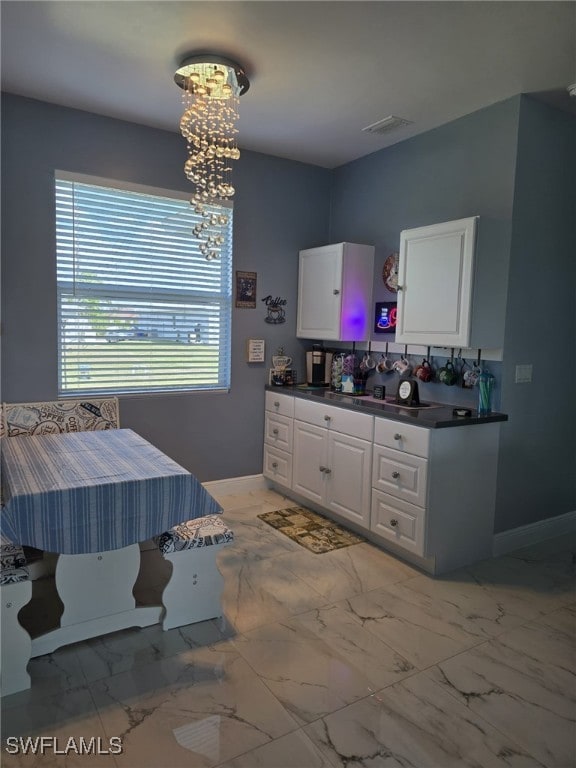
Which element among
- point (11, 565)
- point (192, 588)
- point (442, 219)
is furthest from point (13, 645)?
point (442, 219)

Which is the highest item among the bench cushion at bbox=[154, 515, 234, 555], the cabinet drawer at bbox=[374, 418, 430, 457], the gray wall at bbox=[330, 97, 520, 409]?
the gray wall at bbox=[330, 97, 520, 409]

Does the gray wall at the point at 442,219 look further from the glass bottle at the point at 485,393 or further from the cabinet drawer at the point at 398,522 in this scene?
the cabinet drawer at the point at 398,522

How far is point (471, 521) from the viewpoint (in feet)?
9.95

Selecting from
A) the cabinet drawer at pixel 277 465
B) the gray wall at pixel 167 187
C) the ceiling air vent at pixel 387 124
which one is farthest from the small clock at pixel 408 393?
the ceiling air vent at pixel 387 124

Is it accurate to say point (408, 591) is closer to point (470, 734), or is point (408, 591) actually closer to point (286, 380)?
point (470, 734)

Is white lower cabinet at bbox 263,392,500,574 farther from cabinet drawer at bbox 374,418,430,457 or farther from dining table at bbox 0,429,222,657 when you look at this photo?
dining table at bbox 0,429,222,657

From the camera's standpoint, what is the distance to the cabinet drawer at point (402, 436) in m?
2.83

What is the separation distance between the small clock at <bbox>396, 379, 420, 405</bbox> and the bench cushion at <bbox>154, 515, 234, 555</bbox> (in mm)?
1482

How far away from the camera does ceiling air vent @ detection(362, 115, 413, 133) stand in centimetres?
328

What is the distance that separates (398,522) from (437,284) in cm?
143

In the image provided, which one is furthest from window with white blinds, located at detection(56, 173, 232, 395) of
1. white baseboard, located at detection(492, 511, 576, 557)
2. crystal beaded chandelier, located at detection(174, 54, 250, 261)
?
white baseboard, located at detection(492, 511, 576, 557)

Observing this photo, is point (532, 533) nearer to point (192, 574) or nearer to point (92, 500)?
point (192, 574)

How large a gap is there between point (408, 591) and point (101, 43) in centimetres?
316

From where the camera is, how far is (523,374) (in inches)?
125
